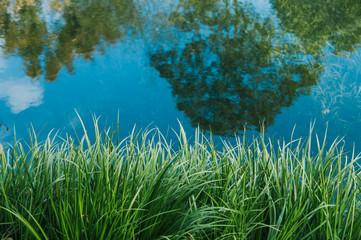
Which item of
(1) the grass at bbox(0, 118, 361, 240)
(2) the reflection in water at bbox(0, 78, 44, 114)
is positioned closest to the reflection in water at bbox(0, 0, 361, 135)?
(2) the reflection in water at bbox(0, 78, 44, 114)

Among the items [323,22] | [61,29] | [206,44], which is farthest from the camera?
[323,22]

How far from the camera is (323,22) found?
255 inches

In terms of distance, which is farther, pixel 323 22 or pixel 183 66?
pixel 323 22

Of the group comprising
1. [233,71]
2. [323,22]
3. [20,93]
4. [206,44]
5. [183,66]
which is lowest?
[20,93]

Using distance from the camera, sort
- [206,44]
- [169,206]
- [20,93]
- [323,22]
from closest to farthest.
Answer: [169,206] → [20,93] → [206,44] → [323,22]

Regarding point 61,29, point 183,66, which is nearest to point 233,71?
point 183,66

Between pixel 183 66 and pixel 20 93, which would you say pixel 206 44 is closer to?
pixel 183 66

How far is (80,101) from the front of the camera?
423 cm

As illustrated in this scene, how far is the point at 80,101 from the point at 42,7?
11.6 ft

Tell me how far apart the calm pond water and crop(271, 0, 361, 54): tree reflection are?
19 millimetres

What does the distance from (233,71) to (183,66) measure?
25.7 inches

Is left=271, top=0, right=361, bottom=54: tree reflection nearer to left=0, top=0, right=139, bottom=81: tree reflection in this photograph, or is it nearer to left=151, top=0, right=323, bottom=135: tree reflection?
left=151, top=0, right=323, bottom=135: tree reflection

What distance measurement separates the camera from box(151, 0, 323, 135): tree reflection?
4.20 m

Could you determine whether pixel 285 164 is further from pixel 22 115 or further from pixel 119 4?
pixel 119 4
